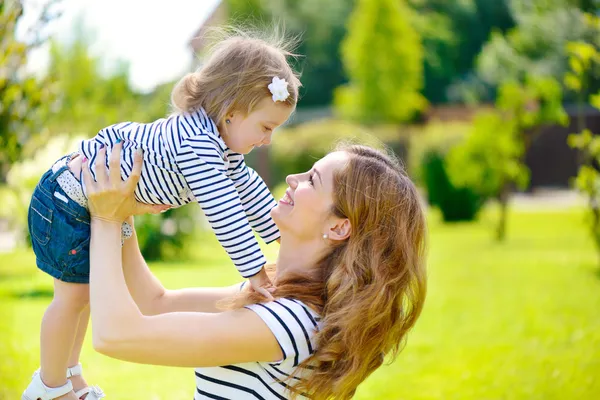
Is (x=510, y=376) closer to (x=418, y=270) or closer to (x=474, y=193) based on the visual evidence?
(x=418, y=270)

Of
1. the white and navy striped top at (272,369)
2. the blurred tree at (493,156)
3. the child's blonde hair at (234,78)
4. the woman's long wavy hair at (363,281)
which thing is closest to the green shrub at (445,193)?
the blurred tree at (493,156)

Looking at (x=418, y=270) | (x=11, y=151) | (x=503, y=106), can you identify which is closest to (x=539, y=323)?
(x=11, y=151)

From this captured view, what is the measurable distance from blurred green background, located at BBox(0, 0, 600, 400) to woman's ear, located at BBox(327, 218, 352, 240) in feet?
1.23

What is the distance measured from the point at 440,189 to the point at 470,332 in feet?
31.5

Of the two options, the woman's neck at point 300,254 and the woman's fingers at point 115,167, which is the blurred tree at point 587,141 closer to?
the woman's neck at point 300,254

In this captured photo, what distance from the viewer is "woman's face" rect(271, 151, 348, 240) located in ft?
6.75

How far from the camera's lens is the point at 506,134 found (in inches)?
498

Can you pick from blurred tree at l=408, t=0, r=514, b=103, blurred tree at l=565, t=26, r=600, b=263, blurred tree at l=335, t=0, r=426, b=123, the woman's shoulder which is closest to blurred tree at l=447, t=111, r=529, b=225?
blurred tree at l=565, t=26, r=600, b=263

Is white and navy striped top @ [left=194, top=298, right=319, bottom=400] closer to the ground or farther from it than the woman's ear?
closer to the ground

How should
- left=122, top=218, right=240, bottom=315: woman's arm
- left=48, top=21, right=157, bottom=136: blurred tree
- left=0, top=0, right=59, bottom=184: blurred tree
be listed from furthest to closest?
left=48, top=21, right=157, bottom=136: blurred tree < left=0, top=0, right=59, bottom=184: blurred tree < left=122, top=218, right=240, bottom=315: woman's arm

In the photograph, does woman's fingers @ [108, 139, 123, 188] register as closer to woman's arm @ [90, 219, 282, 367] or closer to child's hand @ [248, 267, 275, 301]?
woman's arm @ [90, 219, 282, 367]

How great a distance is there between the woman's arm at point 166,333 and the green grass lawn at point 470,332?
2593mm

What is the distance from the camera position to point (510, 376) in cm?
501

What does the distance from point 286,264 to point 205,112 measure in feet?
2.08
